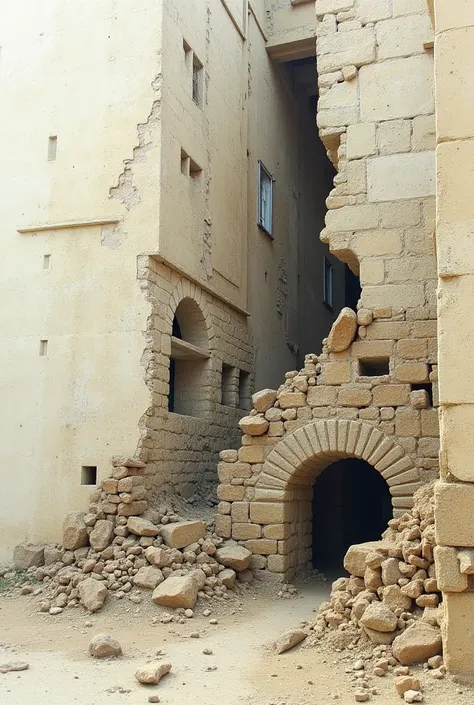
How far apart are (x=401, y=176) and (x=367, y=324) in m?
1.88

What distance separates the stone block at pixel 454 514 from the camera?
5066 millimetres

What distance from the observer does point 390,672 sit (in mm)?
5266

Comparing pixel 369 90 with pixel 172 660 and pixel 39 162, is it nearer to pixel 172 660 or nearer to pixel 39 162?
pixel 39 162

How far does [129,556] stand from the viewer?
26.6 ft

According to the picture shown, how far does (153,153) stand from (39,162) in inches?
63.5

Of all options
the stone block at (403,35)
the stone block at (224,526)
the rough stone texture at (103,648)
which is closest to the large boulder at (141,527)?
the stone block at (224,526)

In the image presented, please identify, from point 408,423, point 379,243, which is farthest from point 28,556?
point 379,243

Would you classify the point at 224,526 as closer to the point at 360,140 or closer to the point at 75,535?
the point at 75,535

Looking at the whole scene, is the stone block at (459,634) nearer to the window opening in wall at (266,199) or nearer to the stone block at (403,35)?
the stone block at (403,35)

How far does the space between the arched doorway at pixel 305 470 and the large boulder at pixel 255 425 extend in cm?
27

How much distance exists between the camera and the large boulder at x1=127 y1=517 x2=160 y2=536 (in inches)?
328

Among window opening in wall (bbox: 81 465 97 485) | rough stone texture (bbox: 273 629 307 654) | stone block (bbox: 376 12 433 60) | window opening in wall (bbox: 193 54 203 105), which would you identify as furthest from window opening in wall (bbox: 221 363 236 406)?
rough stone texture (bbox: 273 629 307 654)

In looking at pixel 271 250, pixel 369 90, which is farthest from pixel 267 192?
pixel 369 90

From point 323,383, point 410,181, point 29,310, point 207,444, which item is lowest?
point 207,444
